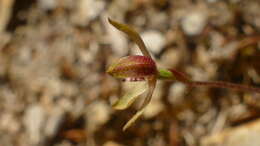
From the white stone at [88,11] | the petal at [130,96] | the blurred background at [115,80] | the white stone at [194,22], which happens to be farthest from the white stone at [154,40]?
the petal at [130,96]

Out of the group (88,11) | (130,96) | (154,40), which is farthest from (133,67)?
(88,11)

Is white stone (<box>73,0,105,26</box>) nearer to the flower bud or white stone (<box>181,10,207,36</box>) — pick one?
white stone (<box>181,10,207,36</box>)

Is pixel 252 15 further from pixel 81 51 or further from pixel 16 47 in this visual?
pixel 16 47

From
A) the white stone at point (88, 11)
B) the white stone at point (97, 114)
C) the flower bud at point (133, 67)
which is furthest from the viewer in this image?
the white stone at point (88, 11)

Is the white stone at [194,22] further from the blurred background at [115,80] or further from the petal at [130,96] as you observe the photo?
the petal at [130,96]

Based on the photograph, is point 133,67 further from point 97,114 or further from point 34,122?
point 34,122
